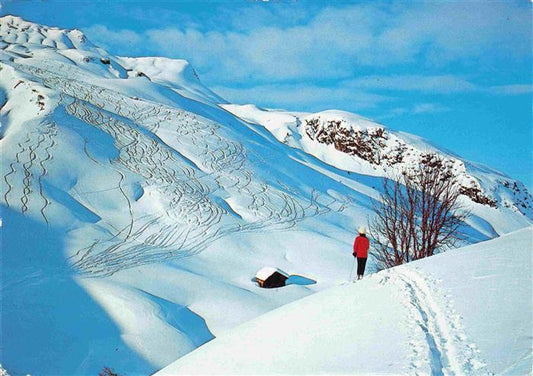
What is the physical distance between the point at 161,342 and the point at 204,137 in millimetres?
23500

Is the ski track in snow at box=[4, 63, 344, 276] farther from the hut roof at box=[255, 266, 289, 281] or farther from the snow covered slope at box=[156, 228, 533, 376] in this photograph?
the snow covered slope at box=[156, 228, 533, 376]

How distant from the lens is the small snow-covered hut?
720 inches

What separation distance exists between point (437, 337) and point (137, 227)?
1797 cm

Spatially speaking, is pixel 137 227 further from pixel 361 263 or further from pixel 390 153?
pixel 390 153

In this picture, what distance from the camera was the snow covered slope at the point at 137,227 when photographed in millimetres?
13828

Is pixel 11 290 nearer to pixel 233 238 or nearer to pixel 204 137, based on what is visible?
pixel 233 238

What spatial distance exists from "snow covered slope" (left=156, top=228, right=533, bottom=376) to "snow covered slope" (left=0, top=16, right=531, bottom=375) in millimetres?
7441

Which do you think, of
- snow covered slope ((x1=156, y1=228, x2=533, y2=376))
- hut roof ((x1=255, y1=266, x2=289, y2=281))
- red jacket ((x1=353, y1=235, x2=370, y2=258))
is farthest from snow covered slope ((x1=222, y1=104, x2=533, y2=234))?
snow covered slope ((x1=156, y1=228, x2=533, y2=376))

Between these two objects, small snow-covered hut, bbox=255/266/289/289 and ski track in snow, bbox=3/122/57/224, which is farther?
ski track in snow, bbox=3/122/57/224

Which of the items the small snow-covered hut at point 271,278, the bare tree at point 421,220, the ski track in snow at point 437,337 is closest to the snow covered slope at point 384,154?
the small snow-covered hut at point 271,278

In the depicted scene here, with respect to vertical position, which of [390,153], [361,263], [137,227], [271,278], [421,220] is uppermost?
[390,153]

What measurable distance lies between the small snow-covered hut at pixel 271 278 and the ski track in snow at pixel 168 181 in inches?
163

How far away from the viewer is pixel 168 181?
2617cm

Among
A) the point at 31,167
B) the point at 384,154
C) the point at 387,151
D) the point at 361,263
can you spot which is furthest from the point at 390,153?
the point at 361,263
